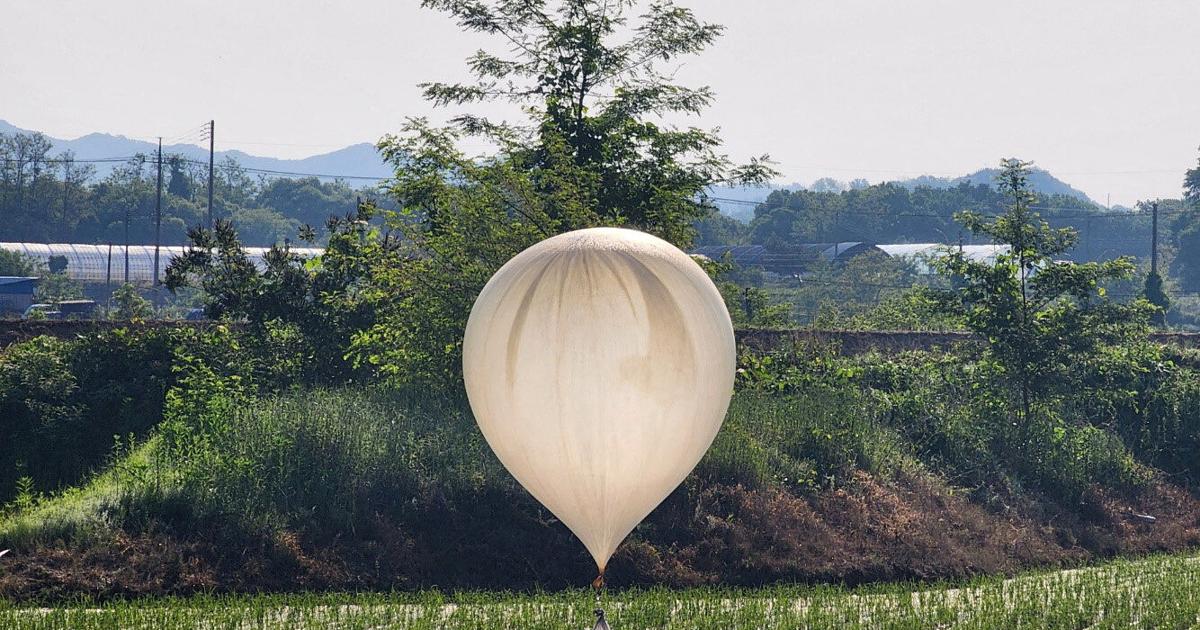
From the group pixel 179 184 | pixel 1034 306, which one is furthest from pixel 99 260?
pixel 1034 306

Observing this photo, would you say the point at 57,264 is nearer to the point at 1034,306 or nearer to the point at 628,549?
the point at 1034,306

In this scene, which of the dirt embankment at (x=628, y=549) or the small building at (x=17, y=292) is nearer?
the dirt embankment at (x=628, y=549)

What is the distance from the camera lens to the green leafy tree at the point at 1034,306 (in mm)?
22422

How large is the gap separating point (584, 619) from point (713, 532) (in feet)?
14.2

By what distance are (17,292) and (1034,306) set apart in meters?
59.9

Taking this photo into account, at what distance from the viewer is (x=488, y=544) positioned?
1661 centimetres

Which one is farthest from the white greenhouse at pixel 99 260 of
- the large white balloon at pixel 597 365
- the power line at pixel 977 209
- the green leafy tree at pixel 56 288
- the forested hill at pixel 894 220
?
the large white balloon at pixel 597 365

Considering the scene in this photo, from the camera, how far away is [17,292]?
6706cm

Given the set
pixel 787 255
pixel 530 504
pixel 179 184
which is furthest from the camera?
pixel 179 184

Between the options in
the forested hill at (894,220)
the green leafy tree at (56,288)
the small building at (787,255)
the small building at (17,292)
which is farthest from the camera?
the forested hill at (894,220)

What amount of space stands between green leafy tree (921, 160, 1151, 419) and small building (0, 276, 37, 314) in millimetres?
57521

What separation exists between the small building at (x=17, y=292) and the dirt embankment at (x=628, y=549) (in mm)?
56484

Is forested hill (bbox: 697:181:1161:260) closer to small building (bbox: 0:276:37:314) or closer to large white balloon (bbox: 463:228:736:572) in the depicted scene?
small building (bbox: 0:276:37:314)

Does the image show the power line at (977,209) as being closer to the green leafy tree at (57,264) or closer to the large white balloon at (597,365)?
the green leafy tree at (57,264)
